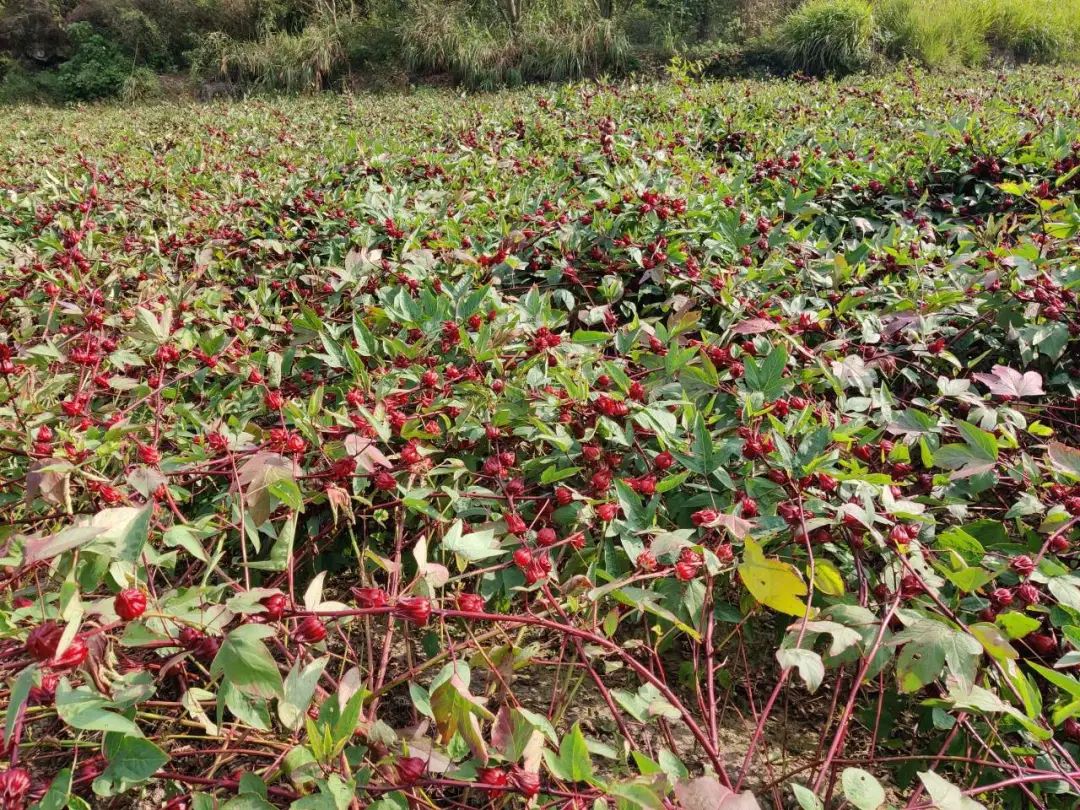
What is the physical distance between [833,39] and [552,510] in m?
10.8

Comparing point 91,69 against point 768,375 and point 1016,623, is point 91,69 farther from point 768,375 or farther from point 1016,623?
point 1016,623

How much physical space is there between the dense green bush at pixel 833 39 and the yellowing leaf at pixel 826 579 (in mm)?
10507

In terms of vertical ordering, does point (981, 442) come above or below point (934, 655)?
above

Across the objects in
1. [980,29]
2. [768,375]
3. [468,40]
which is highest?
[468,40]

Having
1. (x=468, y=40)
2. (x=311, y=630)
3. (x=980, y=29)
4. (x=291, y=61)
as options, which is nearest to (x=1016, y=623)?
(x=311, y=630)

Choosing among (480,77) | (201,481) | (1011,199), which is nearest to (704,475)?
(201,481)

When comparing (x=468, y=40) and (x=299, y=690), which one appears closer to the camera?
(x=299, y=690)

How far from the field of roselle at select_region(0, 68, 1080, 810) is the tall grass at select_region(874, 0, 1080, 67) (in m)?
8.53

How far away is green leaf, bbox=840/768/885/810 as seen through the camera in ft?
2.47

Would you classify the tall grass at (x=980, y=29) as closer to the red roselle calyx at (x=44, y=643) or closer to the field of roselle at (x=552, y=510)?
the field of roselle at (x=552, y=510)

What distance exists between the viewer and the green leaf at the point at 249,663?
0.75 meters

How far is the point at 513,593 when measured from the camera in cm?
125

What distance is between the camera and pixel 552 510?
1323mm

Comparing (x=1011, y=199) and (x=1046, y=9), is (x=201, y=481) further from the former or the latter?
(x=1046, y=9)
